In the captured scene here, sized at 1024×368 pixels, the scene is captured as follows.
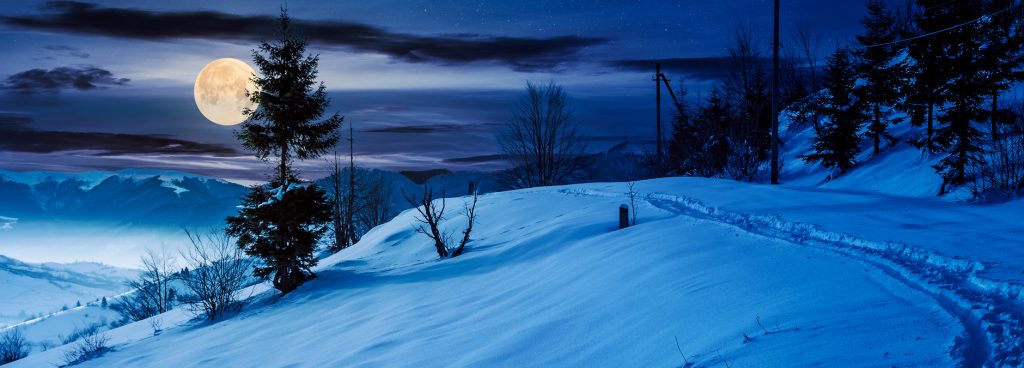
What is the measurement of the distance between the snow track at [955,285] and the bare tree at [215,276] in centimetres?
1281

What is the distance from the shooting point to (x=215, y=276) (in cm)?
1533

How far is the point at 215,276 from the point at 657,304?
1318 cm

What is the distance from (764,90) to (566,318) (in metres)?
42.3

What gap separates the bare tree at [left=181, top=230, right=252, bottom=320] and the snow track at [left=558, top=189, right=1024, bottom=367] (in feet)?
42.0

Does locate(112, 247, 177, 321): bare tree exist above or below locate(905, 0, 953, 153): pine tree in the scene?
below

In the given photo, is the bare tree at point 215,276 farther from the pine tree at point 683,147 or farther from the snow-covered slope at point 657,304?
the pine tree at point 683,147

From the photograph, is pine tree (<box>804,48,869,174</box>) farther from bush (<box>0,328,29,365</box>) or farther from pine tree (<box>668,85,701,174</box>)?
bush (<box>0,328,29,365</box>)

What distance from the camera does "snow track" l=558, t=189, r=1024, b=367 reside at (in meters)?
3.89

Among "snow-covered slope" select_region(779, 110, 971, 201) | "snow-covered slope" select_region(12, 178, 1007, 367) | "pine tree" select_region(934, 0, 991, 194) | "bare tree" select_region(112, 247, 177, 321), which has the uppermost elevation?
"pine tree" select_region(934, 0, 991, 194)

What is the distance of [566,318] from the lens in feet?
21.6

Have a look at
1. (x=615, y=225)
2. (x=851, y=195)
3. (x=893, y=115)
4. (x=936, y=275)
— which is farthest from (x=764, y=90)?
(x=936, y=275)

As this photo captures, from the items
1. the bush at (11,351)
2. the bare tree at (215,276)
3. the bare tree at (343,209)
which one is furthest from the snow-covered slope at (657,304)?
the bare tree at (343,209)

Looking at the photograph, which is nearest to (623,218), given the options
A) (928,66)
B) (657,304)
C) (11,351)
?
(657,304)

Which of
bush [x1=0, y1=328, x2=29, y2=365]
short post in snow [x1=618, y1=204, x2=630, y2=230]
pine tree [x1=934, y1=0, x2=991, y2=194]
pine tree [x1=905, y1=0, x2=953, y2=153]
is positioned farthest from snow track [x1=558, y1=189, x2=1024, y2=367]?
bush [x1=0, y1=328, x2=29, y2=365]
